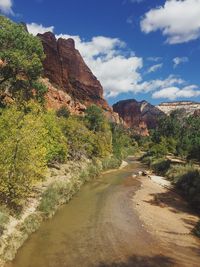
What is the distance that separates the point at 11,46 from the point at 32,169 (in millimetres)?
20651

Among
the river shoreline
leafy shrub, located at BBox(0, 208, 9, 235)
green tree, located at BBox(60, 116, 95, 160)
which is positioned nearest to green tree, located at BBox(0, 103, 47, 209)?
the river shoreline

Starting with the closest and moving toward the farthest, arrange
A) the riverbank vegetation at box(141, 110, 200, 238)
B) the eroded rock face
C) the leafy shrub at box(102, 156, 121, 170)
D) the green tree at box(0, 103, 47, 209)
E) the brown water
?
the brown water
the green tree at box(0, 103, 47, 209)
the riverbank vegetation at box(141, 110, 200, 238)
the leafy shrub at box(102, 156, 121, 170)
the eroded rock face

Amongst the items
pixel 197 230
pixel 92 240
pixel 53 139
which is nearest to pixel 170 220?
A: pixel 197 230

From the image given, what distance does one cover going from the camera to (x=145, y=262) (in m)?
21.2

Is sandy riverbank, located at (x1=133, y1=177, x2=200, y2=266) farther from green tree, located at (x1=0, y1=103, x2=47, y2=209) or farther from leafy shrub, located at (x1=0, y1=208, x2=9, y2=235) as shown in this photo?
leafy shrub, located at (x1=0, y1=208, x2=9, y2=235)

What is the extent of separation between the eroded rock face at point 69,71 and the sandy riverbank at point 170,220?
116 metres

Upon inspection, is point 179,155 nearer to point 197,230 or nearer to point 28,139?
point 197,230

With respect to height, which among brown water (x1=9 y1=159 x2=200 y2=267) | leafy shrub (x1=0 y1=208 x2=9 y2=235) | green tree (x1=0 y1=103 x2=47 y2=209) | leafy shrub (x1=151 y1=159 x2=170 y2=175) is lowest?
brown water (x1=9 y1=159 x2=200 y2=267)

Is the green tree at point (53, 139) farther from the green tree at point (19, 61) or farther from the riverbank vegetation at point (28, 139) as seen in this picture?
the green tree at point (19, 61)

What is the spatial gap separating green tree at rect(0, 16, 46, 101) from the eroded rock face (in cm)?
10901

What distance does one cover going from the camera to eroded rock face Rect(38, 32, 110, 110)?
156m

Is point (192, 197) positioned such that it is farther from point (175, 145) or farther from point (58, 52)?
point (58, 52)

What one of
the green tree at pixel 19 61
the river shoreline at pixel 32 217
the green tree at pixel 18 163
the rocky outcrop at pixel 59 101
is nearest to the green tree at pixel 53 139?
the river shoreline at pixel 32 217

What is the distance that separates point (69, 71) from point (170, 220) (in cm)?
14821
